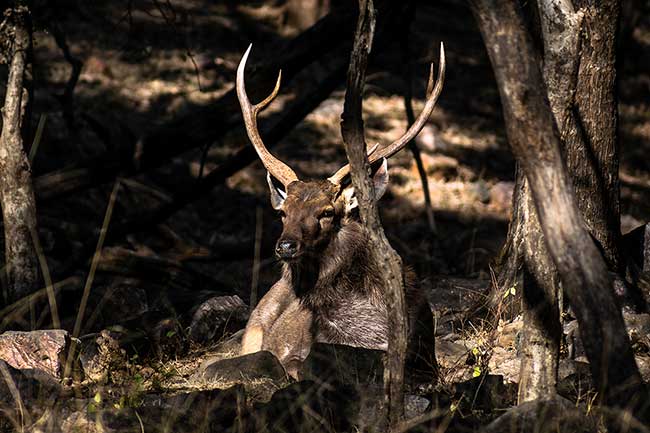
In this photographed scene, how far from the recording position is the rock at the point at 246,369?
7.61 m

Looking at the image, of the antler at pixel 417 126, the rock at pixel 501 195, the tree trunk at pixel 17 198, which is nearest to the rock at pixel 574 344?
the antler at pixel 417 126

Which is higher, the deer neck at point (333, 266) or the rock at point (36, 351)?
the deer neck at point (333, 266)

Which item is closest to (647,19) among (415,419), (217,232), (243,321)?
(217,232)

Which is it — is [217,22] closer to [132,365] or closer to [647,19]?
[647,19]

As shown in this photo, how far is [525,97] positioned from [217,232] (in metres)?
13.4

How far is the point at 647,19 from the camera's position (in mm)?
29891

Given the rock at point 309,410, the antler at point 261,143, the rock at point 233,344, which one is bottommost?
the rock at point 309,410

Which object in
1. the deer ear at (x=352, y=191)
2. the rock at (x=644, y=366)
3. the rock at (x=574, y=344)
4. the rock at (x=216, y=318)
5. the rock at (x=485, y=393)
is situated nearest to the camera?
the rock at (x=485, y=393)

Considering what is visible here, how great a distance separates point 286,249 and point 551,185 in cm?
306

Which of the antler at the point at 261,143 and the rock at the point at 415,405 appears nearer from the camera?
the rock at the point at 415,405

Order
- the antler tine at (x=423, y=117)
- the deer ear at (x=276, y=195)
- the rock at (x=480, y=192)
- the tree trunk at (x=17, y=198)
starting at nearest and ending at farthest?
the antler tine at (x=423, y=117)
the deer ear at (x=276, y=195)
the tree trunk at (x=17, y=198)
the rock at (x=480, y=192)

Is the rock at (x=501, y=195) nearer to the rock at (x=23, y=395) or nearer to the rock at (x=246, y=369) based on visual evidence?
the rock at (x=246, y=369)

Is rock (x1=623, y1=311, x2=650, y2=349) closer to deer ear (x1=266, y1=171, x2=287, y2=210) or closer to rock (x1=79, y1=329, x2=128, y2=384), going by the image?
deer ear (x1=266, y1=171, x2=287, y2=210)

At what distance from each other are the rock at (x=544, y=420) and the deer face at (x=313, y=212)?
8.85 ft
